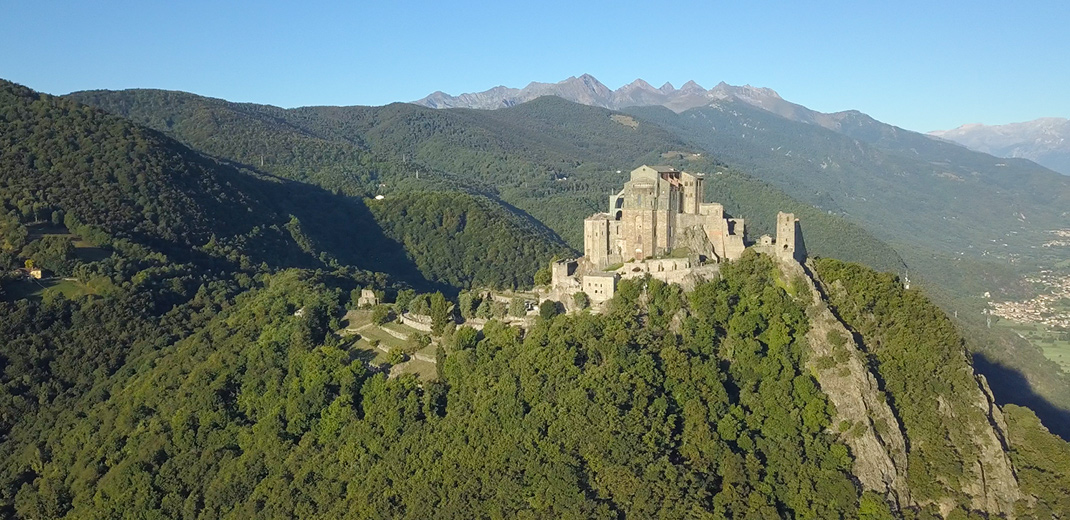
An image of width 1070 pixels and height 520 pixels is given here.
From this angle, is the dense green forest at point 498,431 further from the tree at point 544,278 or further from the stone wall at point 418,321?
the tree at point 544,278

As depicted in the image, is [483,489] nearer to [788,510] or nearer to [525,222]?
[788,510]

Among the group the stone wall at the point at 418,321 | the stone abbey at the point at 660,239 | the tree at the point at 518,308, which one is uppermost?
the stone abbey at the point at 660,239

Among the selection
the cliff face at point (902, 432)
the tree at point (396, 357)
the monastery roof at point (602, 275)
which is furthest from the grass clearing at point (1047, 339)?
the tree at point (396, 357)

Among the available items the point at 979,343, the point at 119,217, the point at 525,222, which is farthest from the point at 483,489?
the point at 525,222

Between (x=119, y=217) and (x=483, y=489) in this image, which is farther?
(x=119, y=217)

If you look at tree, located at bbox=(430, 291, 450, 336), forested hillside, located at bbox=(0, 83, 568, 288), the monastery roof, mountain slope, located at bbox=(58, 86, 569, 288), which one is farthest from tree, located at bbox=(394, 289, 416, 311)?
forested hillside, located at bbox=(0, 83, 568, 288)

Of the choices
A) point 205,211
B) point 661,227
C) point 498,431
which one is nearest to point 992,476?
point 661,227

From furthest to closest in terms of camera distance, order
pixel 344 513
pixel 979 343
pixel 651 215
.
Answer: pixel 979 343, pixel 651 215, pixel 344 513

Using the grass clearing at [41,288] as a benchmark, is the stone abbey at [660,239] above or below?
above

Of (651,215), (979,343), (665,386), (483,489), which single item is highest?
(651,215)

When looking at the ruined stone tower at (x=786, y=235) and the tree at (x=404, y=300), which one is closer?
the ruined stone tower at (x=786, y=235)
